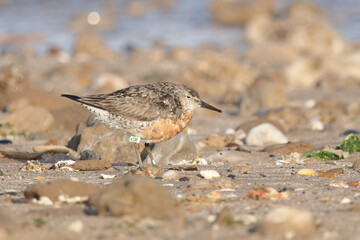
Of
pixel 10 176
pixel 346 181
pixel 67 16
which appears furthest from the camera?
pixel 67 16

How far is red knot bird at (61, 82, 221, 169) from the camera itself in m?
7.57

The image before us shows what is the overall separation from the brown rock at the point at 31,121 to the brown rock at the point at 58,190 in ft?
18.8

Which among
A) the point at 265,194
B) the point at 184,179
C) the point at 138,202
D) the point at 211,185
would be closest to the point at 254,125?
the point at 184,179

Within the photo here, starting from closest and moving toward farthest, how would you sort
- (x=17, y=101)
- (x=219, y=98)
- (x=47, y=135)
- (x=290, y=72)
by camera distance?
1. (x=47, y=135)
2. (x=17, y=101)
3. (x=219, y=98)
4. (x=290, y=72)

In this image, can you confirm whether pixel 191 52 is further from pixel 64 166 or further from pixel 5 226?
pixel 5 226

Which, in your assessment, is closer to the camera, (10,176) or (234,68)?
(10,176)

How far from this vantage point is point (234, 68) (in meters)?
18.4

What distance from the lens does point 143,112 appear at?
758 centimetres

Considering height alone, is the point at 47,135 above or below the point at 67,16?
below

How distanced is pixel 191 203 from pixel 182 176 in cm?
147

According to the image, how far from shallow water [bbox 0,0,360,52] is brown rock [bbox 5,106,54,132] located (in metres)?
13.5

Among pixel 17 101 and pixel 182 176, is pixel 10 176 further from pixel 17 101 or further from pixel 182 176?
pixel 17 101

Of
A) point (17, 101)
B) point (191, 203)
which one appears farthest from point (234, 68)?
point (191, 203)

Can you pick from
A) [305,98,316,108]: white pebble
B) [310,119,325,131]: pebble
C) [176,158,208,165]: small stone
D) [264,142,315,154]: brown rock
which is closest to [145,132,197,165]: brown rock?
[176,158,208,165]: small stone
